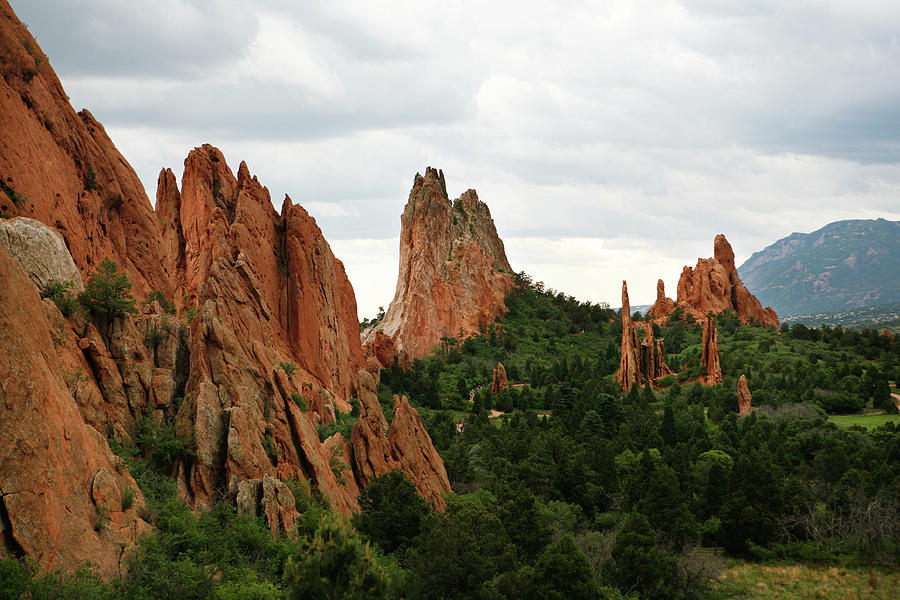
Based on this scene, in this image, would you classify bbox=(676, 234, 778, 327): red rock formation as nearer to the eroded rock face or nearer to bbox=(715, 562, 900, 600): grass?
bbox=(715, 562, 900, 600): grass

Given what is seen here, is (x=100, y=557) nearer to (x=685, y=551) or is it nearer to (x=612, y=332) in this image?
(x=685, y=551)

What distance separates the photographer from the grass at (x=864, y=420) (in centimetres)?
6256

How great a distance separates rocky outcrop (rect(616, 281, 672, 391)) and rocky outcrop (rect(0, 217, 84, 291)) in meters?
66.5

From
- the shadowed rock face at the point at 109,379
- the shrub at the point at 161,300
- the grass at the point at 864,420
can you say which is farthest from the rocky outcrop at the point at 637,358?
the shrub at the point at 161,300

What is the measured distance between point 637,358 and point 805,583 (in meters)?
49.0

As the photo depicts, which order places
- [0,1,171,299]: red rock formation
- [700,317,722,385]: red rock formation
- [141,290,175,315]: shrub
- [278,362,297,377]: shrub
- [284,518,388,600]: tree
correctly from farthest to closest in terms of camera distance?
[700,317,722,385]: red rock formation
[278,362,297,377]: shrub
[141,290,175,315]: shrub
[0,1,171,299]: red rock formation
[284,518,388,600]: tree

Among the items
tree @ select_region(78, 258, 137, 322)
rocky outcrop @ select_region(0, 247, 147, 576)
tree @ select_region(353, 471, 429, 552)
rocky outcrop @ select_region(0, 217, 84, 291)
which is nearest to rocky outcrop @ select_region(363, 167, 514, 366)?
tree @ select_region(353, 471, 429, 552)

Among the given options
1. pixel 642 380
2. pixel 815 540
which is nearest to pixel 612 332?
pixel 642 380

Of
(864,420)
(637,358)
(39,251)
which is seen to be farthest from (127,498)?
(637,358)

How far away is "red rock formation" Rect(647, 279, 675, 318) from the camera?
12031 centimetres

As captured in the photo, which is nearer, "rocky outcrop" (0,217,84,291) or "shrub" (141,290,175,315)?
"rocky outcrop" (0,217,84,291)

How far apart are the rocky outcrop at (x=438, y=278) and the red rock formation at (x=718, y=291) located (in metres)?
31.0

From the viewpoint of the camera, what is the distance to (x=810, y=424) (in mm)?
61312

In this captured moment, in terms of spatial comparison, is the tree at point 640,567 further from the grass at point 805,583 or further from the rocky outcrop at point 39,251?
the rocky outcrop at point 39,251
